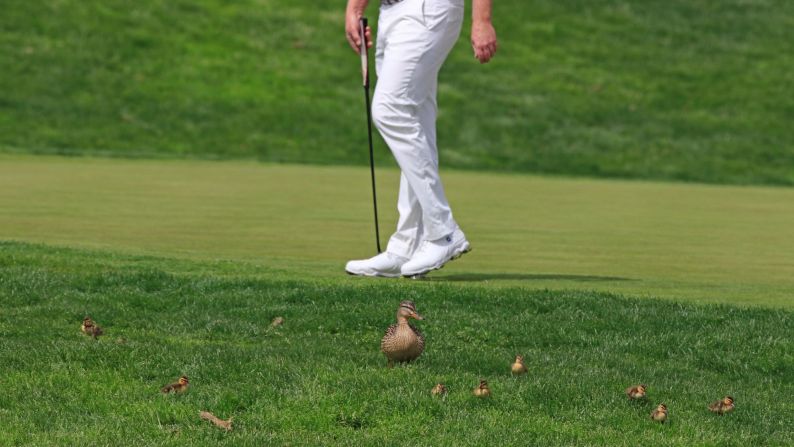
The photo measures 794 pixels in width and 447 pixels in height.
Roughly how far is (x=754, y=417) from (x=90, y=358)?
255 centimetres

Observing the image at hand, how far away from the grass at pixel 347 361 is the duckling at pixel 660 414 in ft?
0.16

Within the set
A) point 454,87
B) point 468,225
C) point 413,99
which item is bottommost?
point 454,87

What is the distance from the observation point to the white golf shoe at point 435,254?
8.77 m

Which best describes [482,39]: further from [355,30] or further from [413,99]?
[355,30]

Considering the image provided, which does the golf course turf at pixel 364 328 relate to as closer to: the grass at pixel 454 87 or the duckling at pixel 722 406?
the duckling at pixel 722 406

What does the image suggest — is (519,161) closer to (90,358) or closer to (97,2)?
(97,2)

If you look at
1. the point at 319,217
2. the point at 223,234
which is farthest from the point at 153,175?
the point at 223,234

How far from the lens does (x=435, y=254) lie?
28.8ft

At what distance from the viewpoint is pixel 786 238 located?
11414 mm

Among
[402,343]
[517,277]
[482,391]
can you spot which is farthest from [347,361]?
[517,277]

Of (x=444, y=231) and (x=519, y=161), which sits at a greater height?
(x=444, y=231)

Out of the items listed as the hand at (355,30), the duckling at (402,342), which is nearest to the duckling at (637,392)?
the duckling at (402,342)

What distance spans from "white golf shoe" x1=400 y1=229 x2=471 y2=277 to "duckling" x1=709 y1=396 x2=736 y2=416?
3046mm

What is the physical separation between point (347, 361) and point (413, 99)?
8.72 ft
